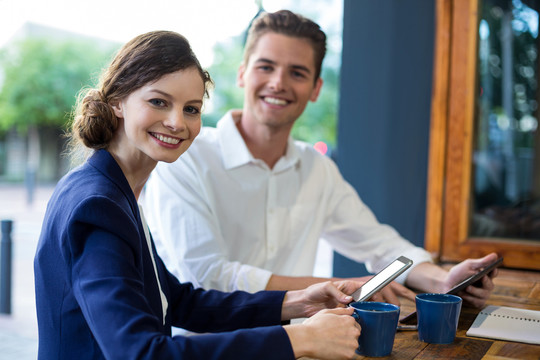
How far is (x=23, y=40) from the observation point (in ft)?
49.3

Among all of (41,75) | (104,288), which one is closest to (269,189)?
(104,288)

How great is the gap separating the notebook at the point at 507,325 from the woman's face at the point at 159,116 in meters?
0.73

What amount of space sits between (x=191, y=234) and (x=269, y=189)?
15.3 inches

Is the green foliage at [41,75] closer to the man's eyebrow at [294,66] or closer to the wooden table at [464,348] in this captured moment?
the man's eyebrow at [294,66]

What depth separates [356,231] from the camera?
2164 mm

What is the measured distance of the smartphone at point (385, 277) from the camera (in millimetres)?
1152

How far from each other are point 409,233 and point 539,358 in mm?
1744

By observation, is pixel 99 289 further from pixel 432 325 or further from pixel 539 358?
pixel 539 358

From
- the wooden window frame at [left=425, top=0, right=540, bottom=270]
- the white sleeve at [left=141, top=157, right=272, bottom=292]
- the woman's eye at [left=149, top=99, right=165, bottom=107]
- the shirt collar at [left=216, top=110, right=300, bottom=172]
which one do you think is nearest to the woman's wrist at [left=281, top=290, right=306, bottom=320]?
the white sleeve at [left=141, top=157, right=272, bottom=292]

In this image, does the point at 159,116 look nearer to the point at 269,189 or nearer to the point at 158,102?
the point at 158,102

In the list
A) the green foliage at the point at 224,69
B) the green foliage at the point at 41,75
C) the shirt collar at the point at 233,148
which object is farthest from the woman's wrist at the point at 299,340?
the green foliage at the point at 41,75

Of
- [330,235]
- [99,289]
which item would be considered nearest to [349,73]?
[330,235]

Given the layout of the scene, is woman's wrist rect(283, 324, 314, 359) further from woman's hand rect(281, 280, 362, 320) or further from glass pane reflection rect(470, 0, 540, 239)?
glass pane reflection rect(470, 0, 540, 239)

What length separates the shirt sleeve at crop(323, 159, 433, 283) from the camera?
208 cm
